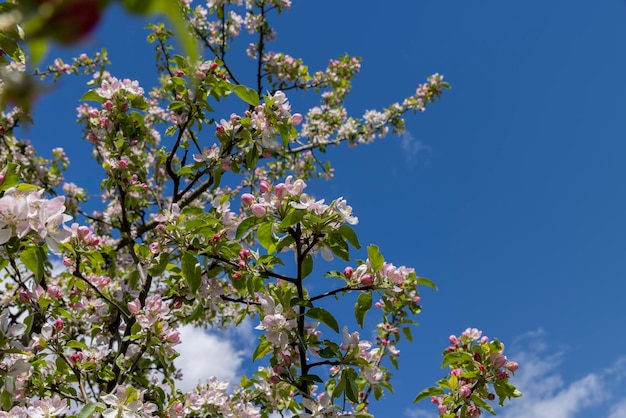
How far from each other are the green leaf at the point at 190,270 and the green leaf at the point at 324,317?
480 millimetres

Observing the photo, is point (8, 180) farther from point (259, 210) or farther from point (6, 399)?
point (6, 399)

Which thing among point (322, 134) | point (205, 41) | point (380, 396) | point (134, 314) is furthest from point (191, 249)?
point (322, 134)

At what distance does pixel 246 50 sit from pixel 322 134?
5.07 feet

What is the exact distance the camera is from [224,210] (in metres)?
2.05

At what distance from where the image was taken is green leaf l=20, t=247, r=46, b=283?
4.86ft

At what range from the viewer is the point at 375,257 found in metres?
1.79

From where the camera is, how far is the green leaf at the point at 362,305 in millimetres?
1821

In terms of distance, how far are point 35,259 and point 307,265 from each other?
0.96 meters

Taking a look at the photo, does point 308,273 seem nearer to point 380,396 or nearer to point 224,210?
point 224,210

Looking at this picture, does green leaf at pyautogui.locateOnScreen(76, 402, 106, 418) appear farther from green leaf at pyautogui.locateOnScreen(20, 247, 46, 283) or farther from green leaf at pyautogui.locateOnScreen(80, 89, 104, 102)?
green leaf at pyautogui.locateOnScreen(80, 89, 104, 102)

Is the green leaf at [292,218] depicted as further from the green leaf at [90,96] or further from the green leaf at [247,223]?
the green leaf at [90,96]

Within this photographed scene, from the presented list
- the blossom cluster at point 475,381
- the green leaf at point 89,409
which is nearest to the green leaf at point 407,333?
the blossom cluster at point 475,381

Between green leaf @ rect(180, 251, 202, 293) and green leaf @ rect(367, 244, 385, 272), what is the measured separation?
709mm

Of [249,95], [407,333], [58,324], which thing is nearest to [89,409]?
[58,324]
